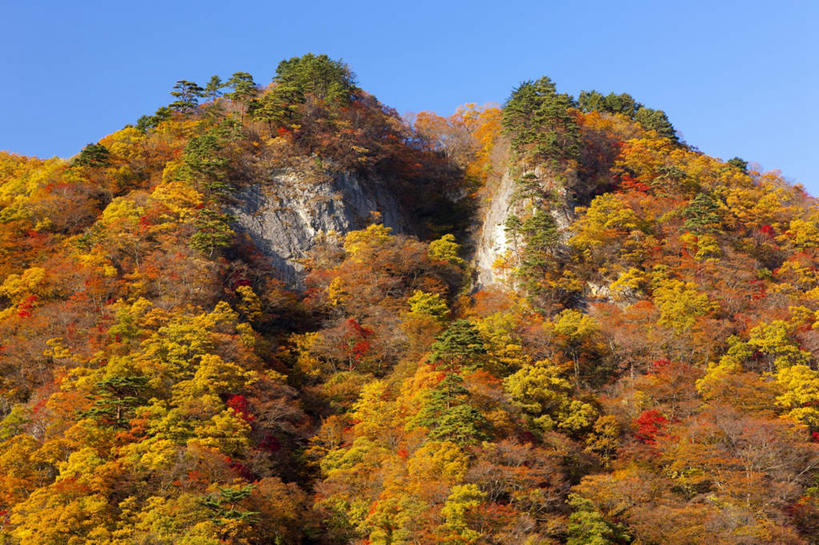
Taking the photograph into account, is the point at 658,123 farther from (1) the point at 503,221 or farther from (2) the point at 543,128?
(1) the point at 503,221

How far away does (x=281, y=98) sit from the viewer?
63875 mm

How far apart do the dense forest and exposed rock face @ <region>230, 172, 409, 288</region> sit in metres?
0.59

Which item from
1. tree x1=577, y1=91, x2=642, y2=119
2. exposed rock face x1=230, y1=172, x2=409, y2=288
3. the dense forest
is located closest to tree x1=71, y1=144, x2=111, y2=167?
the dense forest

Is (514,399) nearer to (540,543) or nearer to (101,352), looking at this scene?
(540,543)

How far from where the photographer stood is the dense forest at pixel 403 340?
33031mm

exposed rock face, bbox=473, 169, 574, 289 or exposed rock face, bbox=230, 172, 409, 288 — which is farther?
exposed rock face, bbox=230, 172, 409, 288

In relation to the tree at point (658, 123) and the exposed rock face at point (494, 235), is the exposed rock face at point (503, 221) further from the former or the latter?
the tree at point (658, 123)

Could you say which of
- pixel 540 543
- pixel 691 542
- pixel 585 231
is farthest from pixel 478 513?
pixel 585 231

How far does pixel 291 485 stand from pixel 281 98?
3810cm

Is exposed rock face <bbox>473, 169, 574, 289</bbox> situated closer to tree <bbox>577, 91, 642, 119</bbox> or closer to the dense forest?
the dense forest

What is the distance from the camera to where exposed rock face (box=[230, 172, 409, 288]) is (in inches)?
2291

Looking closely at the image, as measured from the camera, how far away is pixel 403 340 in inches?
1924

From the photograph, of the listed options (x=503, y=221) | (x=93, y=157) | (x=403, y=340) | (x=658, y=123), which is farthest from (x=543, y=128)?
(x=93, y=157)

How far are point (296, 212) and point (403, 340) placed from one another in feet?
58.5
